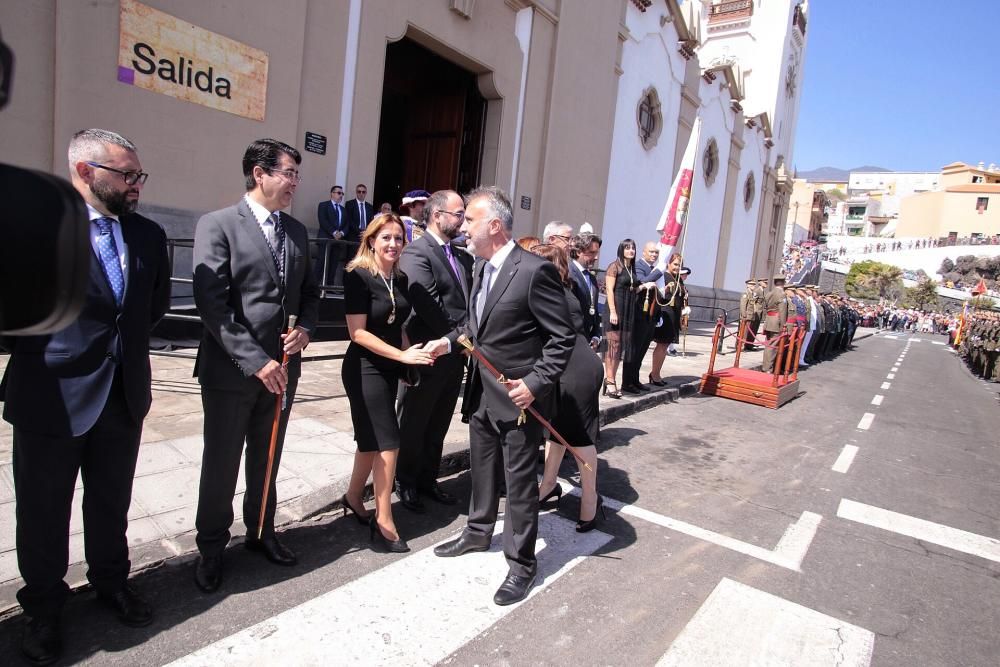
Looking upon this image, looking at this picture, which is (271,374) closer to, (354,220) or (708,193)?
(354,220)

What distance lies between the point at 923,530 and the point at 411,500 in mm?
3657

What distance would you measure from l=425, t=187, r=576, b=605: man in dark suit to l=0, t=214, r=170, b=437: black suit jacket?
1.47m

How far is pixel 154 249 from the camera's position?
2.46m

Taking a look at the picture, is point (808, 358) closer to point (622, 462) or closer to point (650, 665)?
point (622, 462)

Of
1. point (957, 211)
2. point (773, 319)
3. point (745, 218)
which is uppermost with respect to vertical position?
point (957, 211)

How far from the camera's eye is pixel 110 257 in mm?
2281

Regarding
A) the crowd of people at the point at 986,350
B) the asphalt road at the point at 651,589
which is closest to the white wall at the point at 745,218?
the crowd of people at the point at 986,350

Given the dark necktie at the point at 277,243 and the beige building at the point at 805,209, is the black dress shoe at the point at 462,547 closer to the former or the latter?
the dark necktie at the point at 277,243

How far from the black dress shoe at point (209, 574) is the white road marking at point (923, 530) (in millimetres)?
4161

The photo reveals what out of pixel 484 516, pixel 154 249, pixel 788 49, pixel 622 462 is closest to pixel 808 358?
pixel 622 462

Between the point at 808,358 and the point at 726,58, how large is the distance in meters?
17.3

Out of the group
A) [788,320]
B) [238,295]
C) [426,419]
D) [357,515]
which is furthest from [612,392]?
[788,320]

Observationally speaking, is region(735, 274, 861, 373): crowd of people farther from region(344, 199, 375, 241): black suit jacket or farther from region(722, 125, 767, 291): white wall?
region(344, 199, 375, 241): black suit jacket

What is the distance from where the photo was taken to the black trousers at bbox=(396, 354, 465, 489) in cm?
368
